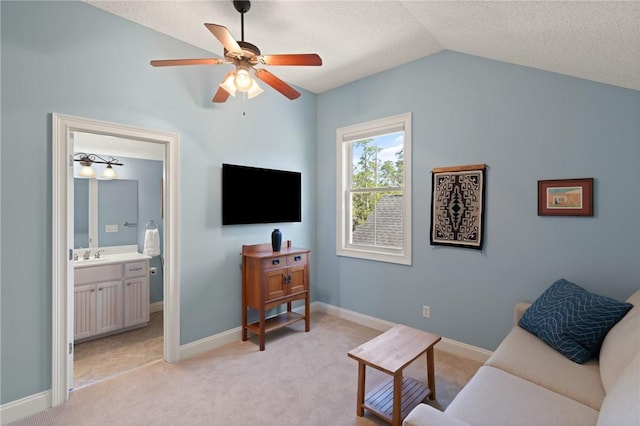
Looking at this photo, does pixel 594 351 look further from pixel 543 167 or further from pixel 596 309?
pixel 543 167

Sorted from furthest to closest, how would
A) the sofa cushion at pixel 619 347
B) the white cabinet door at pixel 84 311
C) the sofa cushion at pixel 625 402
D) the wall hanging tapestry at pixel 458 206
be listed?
the white cabinet door at pixel 84 311, the wall hanging tapestry at pixel 458 206, the sofa cushion at pixel 619 347, the sofa cushion at pixel 625 402

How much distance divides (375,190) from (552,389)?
2.49 metres

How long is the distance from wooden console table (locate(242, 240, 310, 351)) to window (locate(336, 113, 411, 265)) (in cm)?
75

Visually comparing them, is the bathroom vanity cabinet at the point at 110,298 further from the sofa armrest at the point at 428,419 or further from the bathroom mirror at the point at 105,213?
the sofa armrest at the point at 428,419

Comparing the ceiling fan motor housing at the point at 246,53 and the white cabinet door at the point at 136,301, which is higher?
the ceiling fan motor housing at the point at 246,53

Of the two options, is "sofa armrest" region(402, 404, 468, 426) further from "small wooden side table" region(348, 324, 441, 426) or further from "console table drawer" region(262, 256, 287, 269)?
"console table drawer" region(262, 256, 287, 269)

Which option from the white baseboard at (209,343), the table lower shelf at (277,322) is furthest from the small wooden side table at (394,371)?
the white baseboard at (209,343)

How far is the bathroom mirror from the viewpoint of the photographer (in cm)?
373

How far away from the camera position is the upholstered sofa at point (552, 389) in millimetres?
1219

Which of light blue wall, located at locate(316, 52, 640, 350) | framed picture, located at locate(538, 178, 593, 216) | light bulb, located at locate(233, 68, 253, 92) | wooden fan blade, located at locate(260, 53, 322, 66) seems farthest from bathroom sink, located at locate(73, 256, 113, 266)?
framed picture, located at locate(538, 178, 593, 216)

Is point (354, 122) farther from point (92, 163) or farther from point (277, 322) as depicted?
point (92, 163)

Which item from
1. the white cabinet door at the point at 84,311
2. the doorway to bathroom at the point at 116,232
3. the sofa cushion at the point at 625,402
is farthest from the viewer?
the white cabinet door at the point at 84,311

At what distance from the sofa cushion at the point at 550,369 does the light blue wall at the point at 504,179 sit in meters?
0.75

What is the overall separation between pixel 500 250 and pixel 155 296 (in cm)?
426
